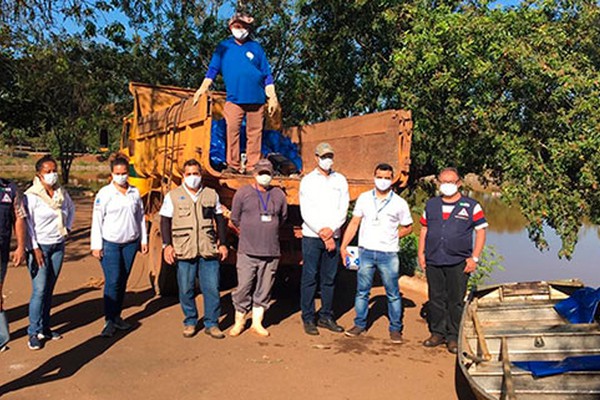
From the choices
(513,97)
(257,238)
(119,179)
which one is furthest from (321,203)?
(513,97)

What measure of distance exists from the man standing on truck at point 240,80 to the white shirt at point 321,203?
1010 millimetres

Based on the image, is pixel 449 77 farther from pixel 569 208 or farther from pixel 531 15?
pixel 569 208

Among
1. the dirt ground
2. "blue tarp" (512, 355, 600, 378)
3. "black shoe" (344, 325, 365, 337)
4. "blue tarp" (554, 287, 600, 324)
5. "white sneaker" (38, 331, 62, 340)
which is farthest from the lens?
"black shoe" (344, 325, 365, 337)

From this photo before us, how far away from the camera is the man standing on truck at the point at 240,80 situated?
6020 millimetres

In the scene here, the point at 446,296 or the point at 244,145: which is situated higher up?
the point at 244,145

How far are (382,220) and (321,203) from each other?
632mm

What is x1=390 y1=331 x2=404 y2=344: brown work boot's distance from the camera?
521 cm

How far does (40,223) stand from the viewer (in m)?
4.72

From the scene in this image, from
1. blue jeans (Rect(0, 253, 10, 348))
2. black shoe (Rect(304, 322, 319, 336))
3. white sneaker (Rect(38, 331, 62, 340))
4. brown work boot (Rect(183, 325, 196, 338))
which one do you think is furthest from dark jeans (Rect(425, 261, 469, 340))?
blue jeans (Rect(0, 253, 10, 348))

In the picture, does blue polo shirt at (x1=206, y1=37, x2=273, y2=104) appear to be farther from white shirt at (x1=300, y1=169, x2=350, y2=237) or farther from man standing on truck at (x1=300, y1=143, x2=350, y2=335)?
white shirt at (x1=300, y1=169, x2=350, y2=237)

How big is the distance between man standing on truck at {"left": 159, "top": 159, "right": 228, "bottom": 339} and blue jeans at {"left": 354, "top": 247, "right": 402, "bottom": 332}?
141 cm

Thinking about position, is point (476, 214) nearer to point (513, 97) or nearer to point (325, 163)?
point (325, 163)

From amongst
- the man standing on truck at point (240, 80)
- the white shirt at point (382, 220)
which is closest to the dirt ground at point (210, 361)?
the white shirt at point (382, 220)

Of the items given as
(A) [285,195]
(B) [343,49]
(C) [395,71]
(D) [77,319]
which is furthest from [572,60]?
(D) [77,319]
